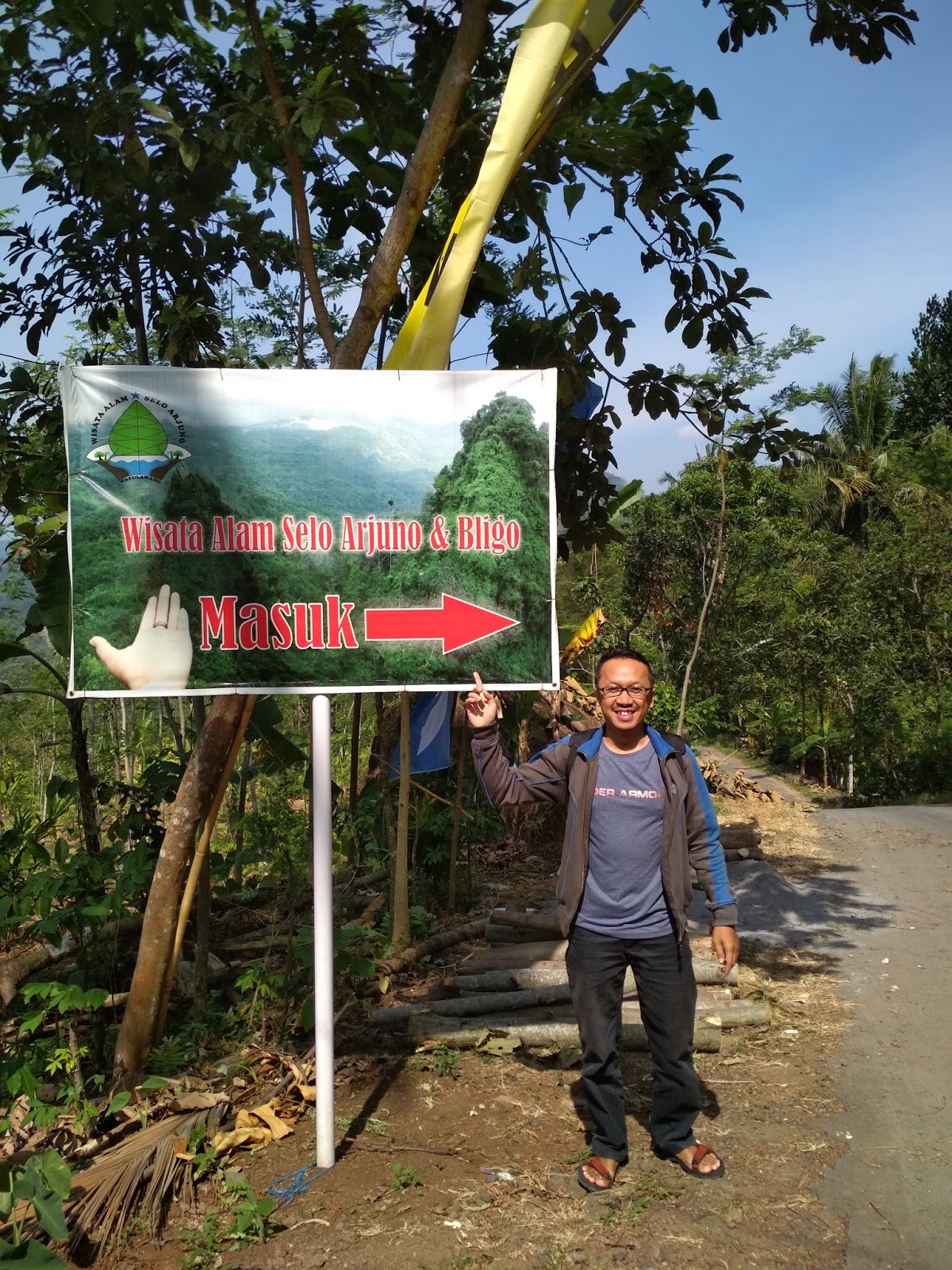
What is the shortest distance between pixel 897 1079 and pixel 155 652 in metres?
3.46

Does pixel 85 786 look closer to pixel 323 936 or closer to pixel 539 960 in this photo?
pixel 323 936

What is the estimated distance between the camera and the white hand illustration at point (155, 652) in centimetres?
336

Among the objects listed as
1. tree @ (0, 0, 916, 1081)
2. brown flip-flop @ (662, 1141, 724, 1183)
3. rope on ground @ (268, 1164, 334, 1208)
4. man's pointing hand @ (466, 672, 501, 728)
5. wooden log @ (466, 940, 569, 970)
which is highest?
tree @ (0, 0, 916, 1081)

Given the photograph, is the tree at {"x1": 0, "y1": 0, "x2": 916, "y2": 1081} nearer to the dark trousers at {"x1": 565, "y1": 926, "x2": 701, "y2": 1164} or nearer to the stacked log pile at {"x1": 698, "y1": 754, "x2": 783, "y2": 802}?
the dark trousers at {"x1": 565, "y1": 926, "x2": 701, "y2": 1164}

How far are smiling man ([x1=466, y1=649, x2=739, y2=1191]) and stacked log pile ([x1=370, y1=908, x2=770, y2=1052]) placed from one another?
110cm

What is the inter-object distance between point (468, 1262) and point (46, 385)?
4.61 m

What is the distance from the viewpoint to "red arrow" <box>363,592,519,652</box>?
3410 millimetres

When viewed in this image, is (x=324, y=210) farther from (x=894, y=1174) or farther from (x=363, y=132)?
(x=894, y=1174)

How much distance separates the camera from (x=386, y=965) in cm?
560

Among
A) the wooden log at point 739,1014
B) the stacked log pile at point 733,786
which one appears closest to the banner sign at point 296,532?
the wooden log at point 739,1014

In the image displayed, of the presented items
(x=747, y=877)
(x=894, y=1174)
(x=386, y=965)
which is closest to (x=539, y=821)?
(x=747, y=877)

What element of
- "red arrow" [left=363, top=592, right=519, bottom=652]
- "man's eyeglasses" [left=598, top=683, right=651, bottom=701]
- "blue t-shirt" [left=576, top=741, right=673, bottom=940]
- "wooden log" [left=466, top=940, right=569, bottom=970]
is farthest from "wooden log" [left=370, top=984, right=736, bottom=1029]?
"red arrow" [left=363, top=592, right=519, bottom=652]

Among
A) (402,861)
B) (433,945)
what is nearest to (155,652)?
(402,861)

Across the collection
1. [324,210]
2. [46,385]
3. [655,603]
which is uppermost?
[324,210]
